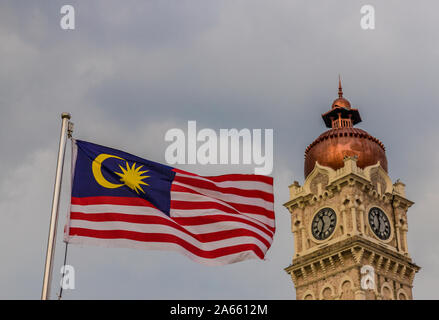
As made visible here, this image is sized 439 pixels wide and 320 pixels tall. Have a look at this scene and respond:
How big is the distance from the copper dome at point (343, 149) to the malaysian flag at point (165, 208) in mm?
61637

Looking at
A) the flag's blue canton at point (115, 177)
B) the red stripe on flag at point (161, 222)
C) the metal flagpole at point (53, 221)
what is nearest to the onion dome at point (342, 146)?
the red stripe on flag at point (161, 222)

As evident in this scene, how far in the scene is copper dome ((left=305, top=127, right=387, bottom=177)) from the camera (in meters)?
87.6

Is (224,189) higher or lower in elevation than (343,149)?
lower

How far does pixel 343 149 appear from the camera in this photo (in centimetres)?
8781

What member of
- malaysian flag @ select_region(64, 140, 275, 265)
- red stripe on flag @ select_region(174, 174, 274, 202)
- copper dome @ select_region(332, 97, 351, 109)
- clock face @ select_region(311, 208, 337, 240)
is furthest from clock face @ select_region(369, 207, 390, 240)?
malaysian flag @ select_region(64, 140, 275, 265)

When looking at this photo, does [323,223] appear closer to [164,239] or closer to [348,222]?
[348,222]

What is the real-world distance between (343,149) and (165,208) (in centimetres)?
6477

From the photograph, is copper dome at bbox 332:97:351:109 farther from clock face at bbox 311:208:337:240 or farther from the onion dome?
clock face at bbox 311:208:337:240

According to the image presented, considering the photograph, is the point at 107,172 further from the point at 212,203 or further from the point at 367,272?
the point at 367,272

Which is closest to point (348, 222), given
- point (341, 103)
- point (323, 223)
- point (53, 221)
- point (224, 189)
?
point (323, 223)

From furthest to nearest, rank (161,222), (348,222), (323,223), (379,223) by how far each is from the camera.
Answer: (379,223)
(323,223)
(348,222)
(161,222)

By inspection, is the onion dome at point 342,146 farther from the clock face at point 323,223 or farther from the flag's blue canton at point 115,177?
the flag's blue canton at point 115,177

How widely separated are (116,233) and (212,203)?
3643mm

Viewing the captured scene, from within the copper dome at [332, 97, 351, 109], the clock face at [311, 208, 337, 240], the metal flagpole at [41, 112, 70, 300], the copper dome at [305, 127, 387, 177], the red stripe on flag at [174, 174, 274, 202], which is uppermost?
the copper dome at [332, 97, 351, 109]
